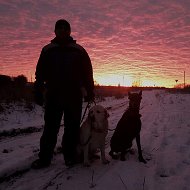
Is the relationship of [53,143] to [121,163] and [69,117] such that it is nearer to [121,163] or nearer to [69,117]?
[69,117]

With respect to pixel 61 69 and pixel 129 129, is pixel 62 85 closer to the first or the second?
pixel 61 69

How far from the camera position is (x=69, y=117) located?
569 centimetres

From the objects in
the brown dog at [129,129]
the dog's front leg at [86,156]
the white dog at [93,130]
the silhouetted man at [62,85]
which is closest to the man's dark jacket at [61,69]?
the silhouetted man at [62,85]

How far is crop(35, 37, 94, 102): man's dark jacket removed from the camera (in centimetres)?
544

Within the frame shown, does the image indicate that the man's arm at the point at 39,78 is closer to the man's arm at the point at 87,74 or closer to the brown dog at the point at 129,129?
the man's arm at the point at 87,74

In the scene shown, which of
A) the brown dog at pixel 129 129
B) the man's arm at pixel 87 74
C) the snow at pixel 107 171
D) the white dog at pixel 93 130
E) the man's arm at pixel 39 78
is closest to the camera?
the snow at pixel 107 171

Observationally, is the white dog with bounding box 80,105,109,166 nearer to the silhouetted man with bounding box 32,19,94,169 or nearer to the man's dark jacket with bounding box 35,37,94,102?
the silhouetted man with bounding box 32,19,94,169

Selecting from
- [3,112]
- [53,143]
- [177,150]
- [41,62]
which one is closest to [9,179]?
[53,143]

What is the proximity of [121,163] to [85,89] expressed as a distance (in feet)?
5.10

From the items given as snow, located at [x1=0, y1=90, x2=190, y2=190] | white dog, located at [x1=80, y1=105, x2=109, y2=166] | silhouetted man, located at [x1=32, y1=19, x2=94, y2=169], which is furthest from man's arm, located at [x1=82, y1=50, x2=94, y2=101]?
snow, located at [x1=0, y1=90, x2=190, y2=190]

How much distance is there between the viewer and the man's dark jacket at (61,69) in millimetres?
5441

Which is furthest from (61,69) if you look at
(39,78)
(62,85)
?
(39,78)

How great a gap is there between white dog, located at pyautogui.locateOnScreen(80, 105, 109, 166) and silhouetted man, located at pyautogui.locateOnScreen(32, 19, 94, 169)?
0.68 ft

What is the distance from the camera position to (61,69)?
214 inches
